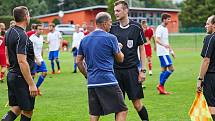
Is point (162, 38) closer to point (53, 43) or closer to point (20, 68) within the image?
point (20, 68)

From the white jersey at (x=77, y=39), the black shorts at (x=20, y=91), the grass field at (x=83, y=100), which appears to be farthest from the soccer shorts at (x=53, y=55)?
the black shorts at (x=20, y=91)

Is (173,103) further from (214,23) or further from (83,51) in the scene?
(83,51)

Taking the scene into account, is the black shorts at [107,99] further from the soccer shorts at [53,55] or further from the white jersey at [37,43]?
the soccer shorts at [53,55]

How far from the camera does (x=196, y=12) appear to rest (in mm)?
68500

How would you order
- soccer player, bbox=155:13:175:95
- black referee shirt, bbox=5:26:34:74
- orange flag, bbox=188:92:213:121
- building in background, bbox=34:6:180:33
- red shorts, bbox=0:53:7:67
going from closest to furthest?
black referee shirt, bbox=5:26:34:74, orange flag, bbox=188:92:213:121, soccer player, bbox=155:13:175:95, red shorts, bbox=0:53:7:67, building in background, bbox=34:6:180:33

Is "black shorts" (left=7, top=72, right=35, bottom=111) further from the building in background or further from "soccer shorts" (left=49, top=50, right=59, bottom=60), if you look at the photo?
the building in background

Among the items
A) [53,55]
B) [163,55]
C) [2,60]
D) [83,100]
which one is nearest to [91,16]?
[53,55]

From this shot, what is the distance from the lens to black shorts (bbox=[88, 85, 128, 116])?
23.0 feet

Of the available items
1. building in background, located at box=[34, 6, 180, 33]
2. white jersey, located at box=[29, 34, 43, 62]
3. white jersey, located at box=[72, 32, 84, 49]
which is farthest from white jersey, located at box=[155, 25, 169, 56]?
building in background, located at box=[34, 6, 180, 33]

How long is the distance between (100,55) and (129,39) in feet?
5.38

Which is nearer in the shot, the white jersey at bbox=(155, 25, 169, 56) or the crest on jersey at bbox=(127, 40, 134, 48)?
the crest on jersey at bbox=(127, 40, 134, 48)

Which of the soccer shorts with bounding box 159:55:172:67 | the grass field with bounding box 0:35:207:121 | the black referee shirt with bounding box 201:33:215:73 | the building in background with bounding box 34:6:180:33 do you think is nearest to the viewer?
the black referee shirt with bounding box 201:33:215:73

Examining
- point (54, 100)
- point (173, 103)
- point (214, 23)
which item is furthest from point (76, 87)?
point (214, 23)

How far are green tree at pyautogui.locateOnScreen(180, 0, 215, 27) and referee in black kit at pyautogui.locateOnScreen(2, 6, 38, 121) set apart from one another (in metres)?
61.2
